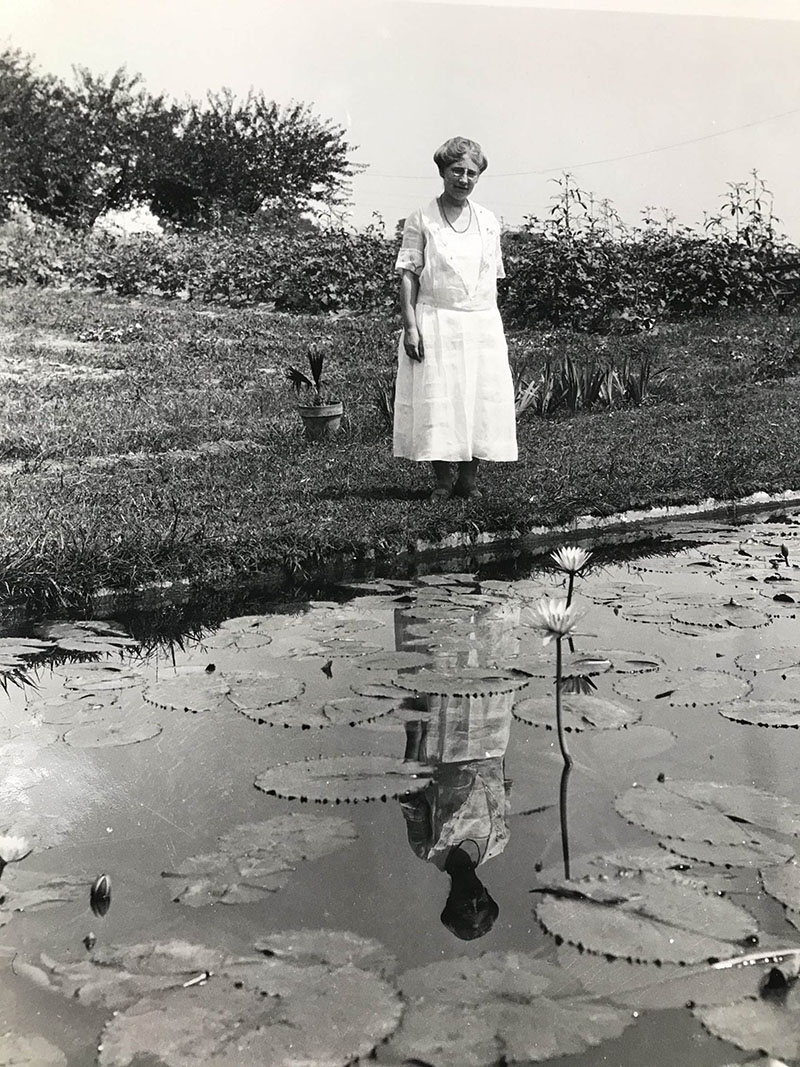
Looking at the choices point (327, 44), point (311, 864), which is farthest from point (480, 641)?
point (327, 44)

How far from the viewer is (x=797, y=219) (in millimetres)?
8375

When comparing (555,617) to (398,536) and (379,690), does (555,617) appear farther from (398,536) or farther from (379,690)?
(398,536)

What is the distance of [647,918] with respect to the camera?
4.83 ft

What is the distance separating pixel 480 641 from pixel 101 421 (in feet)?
13.5

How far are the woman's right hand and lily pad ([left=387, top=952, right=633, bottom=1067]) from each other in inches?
123

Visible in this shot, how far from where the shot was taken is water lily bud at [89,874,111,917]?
5.15 ft

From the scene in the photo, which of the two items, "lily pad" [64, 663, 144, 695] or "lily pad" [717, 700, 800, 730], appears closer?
"lily pad" [717, 700, 800, 730]

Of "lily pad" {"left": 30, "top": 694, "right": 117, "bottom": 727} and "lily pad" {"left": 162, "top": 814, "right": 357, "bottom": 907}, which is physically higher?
"lily pad" {"left": 30, "top": 694, "right": 117, "bottom": 727}

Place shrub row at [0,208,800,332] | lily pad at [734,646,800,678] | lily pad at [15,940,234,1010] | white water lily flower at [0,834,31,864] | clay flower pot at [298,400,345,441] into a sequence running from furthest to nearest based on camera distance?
shrub row at [0,208,800,332] → clay flower pot at [298,400,345,441] → lily pad at [734,646,800,678] → white water lily flower at [0,834,31,864] → lily pad at [15,940,234,1010]

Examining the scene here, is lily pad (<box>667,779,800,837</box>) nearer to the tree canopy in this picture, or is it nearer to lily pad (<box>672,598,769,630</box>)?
lily pad (<box>672,598,769,630</box>)

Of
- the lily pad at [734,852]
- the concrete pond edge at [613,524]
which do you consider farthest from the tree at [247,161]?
the lily pad at [734,852]

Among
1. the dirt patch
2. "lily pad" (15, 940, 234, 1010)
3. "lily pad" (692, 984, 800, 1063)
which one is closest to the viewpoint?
"lily pad" (692, 984, 800, 1063)

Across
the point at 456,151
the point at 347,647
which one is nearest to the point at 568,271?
the point at 456,151

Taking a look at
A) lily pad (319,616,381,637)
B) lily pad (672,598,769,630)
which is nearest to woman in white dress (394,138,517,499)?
lily pad (319,616,381,637)
